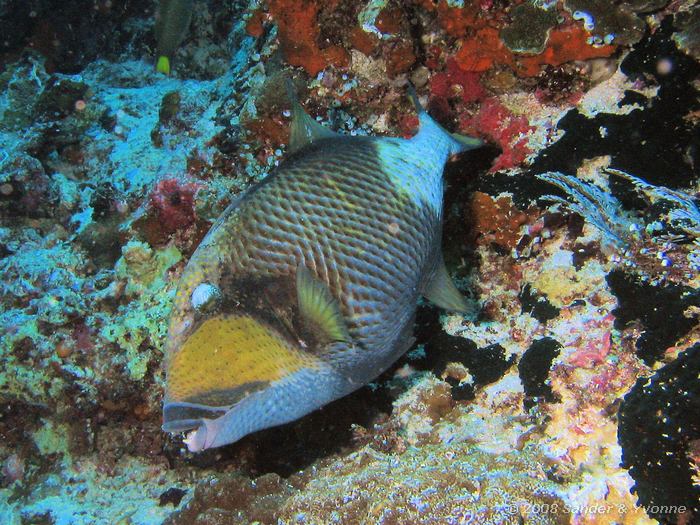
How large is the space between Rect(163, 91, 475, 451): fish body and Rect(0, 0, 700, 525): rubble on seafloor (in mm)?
940

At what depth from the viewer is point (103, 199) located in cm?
459

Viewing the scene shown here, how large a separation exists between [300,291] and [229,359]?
39cm

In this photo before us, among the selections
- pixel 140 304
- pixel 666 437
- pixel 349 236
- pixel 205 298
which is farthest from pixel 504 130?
pixel 140 304

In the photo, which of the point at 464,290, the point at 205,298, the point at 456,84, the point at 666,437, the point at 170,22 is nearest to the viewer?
the point at 205,298

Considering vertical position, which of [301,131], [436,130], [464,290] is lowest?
[464,290]

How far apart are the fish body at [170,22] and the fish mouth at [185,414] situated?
600 centimetres

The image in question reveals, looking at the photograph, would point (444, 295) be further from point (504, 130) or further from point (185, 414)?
point (504, 130)

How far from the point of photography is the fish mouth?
1771 mm

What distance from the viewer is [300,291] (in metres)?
1.85

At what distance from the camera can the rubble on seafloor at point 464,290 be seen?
2.38 metres

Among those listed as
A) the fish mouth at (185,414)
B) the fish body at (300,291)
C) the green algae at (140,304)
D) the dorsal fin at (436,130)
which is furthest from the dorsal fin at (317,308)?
the green algae at (140,304)

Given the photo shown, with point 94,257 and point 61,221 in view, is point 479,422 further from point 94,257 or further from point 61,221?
point 61,221

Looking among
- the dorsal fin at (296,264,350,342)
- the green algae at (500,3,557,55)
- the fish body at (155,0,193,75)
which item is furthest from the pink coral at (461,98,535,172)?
the fish body at (155,0,193,75)

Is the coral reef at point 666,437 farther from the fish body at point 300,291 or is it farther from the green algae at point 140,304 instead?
the green algae at point 140,304
